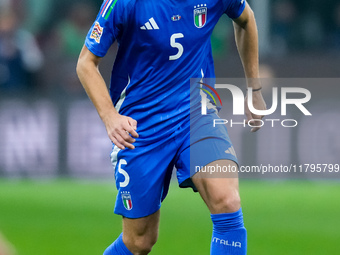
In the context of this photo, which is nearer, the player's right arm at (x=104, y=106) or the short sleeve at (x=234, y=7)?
the player's right arm at (x=104, y=106)

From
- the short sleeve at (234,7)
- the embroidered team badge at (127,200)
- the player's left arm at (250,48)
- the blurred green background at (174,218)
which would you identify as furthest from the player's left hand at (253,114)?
the blurred green background at (174,218)

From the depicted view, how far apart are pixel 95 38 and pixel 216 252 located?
4.70ft

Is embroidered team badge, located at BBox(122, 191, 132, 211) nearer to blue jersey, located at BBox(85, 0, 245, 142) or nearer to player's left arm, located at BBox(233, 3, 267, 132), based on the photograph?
blue jersey, located at BBox(85, 0, 245, 142)

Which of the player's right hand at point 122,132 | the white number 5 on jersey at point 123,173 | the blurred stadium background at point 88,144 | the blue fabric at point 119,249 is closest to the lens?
the player's right hand at point 122,132

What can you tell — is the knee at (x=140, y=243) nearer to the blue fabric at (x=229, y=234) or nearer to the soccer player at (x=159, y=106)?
the soccer player at (x=159, y=106)

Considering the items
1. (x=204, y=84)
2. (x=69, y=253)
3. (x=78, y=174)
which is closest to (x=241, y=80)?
(x=78, y=174)

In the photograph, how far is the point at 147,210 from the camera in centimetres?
540

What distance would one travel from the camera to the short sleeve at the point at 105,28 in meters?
5.06

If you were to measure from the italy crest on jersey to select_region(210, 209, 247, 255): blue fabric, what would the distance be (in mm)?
1172

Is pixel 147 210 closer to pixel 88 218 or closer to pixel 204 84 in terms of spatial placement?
pixel 204 84

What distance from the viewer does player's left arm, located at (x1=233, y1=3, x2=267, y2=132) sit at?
564 centimetres

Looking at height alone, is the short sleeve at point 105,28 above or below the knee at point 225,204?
above

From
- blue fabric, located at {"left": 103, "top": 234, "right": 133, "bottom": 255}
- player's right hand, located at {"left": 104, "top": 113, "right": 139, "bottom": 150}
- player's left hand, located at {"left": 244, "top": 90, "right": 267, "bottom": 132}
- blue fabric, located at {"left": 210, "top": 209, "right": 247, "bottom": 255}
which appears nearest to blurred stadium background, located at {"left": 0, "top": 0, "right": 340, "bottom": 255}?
blue fabric, located at {"left": 103, "top": 234, "right": 133, "bottom": 255}

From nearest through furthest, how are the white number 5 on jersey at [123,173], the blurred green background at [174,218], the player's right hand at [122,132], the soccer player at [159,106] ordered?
the player's right hand at [122,132]
the soccer player at [159,106]
the white number 5 on jersey at [123,173]
the blurred green background at [174,218]
